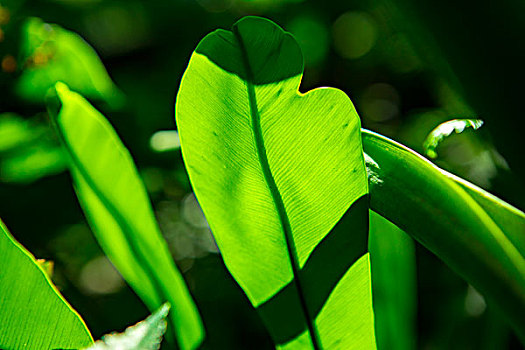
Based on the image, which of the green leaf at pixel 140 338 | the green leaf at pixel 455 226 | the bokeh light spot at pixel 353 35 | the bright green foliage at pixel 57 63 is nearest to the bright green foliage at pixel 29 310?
the green leaf at pixel 140 338

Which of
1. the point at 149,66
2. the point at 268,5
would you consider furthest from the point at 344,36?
the point at 149,66

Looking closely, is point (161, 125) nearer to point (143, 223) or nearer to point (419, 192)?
point (143, 223)

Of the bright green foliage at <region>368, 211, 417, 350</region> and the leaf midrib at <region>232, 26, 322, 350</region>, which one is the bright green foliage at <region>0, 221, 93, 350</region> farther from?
the bright green foliage at <region>368, 211, 417, 350</region>

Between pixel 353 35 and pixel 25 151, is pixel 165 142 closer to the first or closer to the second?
pixel 25 151

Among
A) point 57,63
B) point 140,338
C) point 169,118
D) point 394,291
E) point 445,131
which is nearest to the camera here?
point 140,338

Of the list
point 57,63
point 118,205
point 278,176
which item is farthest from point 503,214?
point 57,63

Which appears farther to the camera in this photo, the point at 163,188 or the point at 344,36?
the point at 344,36

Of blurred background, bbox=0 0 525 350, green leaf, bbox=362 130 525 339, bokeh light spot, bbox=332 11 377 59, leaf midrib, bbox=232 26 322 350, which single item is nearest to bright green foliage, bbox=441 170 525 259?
green leaf, bbox=362 130 525 339
